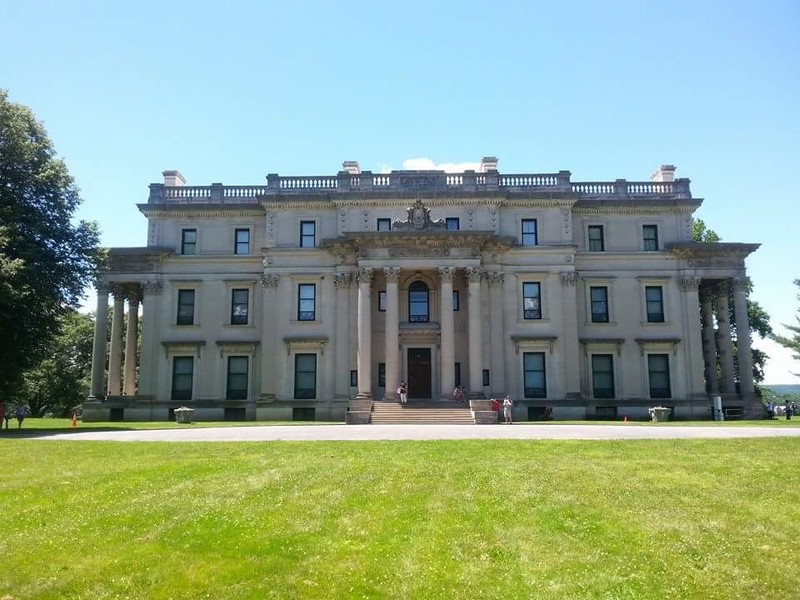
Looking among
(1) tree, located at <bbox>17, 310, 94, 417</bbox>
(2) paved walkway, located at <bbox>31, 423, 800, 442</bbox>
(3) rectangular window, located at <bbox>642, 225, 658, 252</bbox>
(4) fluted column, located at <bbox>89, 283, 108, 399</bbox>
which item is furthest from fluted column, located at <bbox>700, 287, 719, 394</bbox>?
(1) tree, located at <bbox>17, 310, 94, 417</bbox>

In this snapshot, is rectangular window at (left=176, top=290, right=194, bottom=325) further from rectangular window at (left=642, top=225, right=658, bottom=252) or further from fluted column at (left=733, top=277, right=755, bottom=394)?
fluted column at (left=733, top=277, right=755, bottom=394)

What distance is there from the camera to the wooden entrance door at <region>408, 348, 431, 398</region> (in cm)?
4431

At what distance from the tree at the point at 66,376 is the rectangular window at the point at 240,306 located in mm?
28958

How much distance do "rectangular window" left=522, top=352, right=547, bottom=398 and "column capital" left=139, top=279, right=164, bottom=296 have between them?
25.5m

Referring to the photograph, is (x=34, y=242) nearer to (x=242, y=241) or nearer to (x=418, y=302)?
(x=242, y=241)

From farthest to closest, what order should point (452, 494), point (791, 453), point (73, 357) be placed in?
point (73, 357), point (791, 453), point (452, 494)

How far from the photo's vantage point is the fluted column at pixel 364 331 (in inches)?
1628

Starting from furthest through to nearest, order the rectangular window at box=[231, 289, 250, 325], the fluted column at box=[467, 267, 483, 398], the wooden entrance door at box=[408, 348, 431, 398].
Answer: the rectangular window at box=[231, 289, 250, 325]
the wooden entrance door at box=[408, 348, 431, 398]
the fluted column at box=[467, 267, 483, 398]

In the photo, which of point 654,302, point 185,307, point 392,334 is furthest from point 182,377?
point 654,302

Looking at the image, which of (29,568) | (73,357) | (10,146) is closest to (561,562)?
(29,568)

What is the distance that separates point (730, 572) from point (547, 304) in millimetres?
36252

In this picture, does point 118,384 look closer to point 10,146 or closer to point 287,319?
point 287,319

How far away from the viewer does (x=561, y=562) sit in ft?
28.9

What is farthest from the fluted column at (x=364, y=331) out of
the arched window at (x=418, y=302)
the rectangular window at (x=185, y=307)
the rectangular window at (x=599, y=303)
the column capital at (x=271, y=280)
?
the rectangular window at (x=599, y=303)
